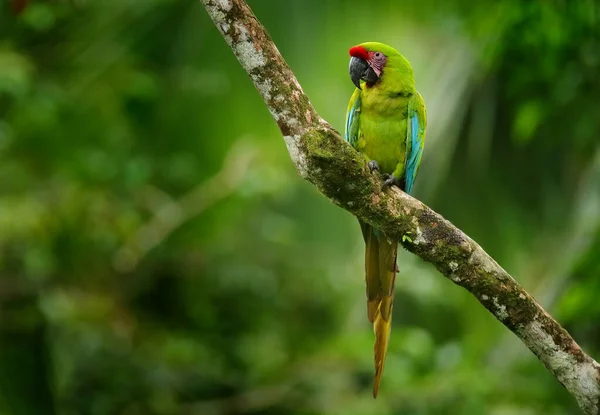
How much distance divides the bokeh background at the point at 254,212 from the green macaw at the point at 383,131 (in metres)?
0.74

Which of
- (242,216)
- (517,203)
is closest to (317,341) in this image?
(242,216)

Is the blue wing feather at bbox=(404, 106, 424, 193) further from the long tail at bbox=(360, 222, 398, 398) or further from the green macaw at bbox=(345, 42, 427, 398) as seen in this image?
the long tail at bbox=(360, 222, 398, 398)

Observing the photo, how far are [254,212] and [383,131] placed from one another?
251cm

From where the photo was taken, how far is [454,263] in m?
2.43

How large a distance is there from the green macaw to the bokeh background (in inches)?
29.1

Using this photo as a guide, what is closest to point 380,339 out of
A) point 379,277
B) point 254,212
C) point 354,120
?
point 379,277

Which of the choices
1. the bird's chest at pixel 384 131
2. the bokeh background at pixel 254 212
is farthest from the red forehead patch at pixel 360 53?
the bokeh background at pixel 254 212

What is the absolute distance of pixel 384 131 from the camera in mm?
3000

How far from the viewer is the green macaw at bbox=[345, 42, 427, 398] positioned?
288cm

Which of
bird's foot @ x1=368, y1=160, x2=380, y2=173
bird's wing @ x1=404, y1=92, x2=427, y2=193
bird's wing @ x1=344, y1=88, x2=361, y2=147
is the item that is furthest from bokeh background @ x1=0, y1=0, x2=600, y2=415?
bird's foot @ x1=368, y1=160, x2=380, y2=173

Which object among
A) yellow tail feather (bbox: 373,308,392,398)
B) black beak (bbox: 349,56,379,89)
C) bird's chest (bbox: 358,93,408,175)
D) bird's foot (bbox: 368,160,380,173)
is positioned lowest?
yellow tail feather (bbox: 373,308,392,398)

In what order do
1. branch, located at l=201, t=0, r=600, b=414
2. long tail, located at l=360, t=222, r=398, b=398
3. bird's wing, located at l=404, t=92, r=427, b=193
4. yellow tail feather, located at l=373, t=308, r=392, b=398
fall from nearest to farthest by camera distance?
branch, located at l=201, t=0, r=600, b=414
yellow tail feather, located at l=373, t=308, r=392, b=398
long tail, located at l=360, t=222, r=398, b=398
bird's wing, located at l=404, t=92, r=427, b=193

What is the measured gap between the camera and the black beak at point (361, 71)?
2900 millimetres

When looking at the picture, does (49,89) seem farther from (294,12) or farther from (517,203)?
(517,203)
